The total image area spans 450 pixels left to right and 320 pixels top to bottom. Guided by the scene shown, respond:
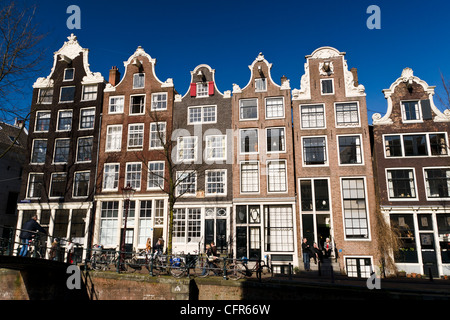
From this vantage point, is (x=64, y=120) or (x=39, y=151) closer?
(x=39, y=151)

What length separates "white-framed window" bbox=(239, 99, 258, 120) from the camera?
26188mm

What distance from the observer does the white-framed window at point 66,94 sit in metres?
29.5

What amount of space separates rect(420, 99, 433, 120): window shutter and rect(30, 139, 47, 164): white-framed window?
94.6ft

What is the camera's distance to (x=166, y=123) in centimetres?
2709

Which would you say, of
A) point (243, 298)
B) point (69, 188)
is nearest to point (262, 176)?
point (243, 298)

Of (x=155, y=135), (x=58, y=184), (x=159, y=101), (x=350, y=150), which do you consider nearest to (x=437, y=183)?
(x=350, y=150)

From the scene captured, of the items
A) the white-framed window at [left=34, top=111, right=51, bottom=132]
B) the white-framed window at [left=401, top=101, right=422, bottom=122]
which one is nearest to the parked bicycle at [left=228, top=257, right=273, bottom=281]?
the white-framed window at [left=401, top=101, right=422, bottom=122]

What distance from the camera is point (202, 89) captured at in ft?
90.0

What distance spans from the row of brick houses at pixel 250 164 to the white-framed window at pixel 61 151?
0.09m

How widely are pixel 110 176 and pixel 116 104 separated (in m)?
5.96

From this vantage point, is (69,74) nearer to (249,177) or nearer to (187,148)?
(187,148)

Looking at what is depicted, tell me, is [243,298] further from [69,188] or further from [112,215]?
[69,188]

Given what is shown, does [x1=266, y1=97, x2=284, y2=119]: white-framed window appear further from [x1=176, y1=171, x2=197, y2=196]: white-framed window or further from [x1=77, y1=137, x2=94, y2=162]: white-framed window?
[x1=77, y1=137, x2=94, y2=162]: white-framed window

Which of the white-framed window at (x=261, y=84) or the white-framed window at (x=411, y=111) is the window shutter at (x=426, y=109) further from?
the white-framed window at (x=261, y=84)
